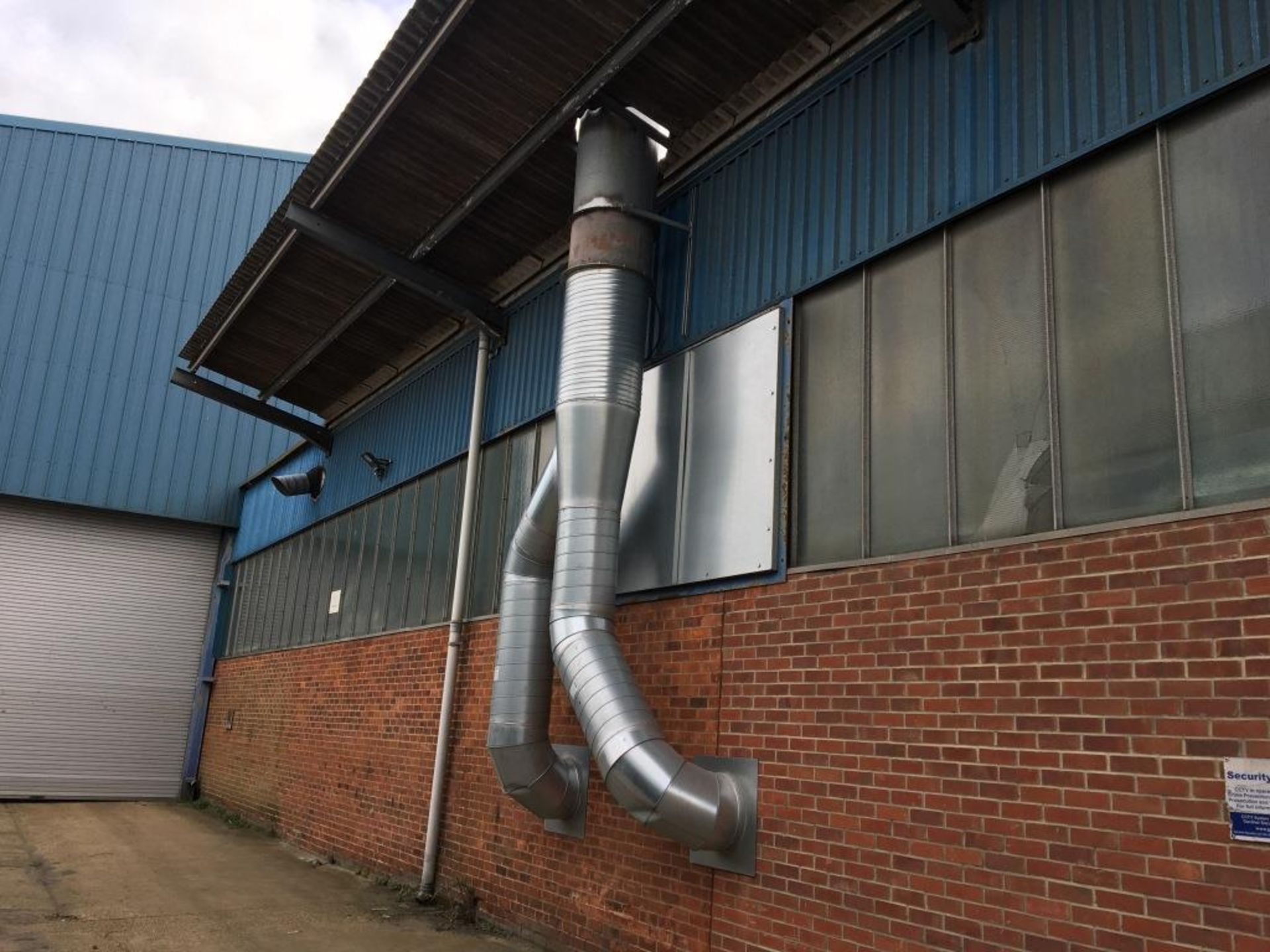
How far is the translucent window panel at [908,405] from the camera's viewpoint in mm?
5617

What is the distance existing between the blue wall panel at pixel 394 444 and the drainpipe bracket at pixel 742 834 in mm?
5870

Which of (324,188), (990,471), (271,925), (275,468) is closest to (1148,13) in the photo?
(990,471)

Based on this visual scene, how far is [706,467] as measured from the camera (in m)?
7.08

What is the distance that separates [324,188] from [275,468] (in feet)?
30.8

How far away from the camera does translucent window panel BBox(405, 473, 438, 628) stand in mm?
11219

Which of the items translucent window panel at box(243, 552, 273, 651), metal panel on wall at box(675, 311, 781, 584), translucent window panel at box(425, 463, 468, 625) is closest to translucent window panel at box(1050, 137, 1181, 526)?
metal panel on wall at box(675, 311, 781, 584)

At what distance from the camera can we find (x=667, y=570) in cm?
721

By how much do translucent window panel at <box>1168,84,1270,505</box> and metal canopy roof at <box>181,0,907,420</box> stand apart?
2.49 meters

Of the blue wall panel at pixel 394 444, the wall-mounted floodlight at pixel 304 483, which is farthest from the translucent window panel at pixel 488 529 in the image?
the wall-mounted floodlight at pixel 304 483

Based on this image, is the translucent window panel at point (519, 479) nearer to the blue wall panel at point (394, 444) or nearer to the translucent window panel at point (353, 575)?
the blue wall panel at point (394, 444)

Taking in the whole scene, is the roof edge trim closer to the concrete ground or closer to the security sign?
the concrete ground

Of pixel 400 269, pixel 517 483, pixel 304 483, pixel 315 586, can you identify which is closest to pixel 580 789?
pixel 517 483

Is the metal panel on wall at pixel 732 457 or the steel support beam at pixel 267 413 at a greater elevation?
→ the steel support beam at pixel 267 413

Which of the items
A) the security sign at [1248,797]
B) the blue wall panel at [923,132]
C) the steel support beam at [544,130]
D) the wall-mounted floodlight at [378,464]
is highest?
the steel support beam at [544,130]
